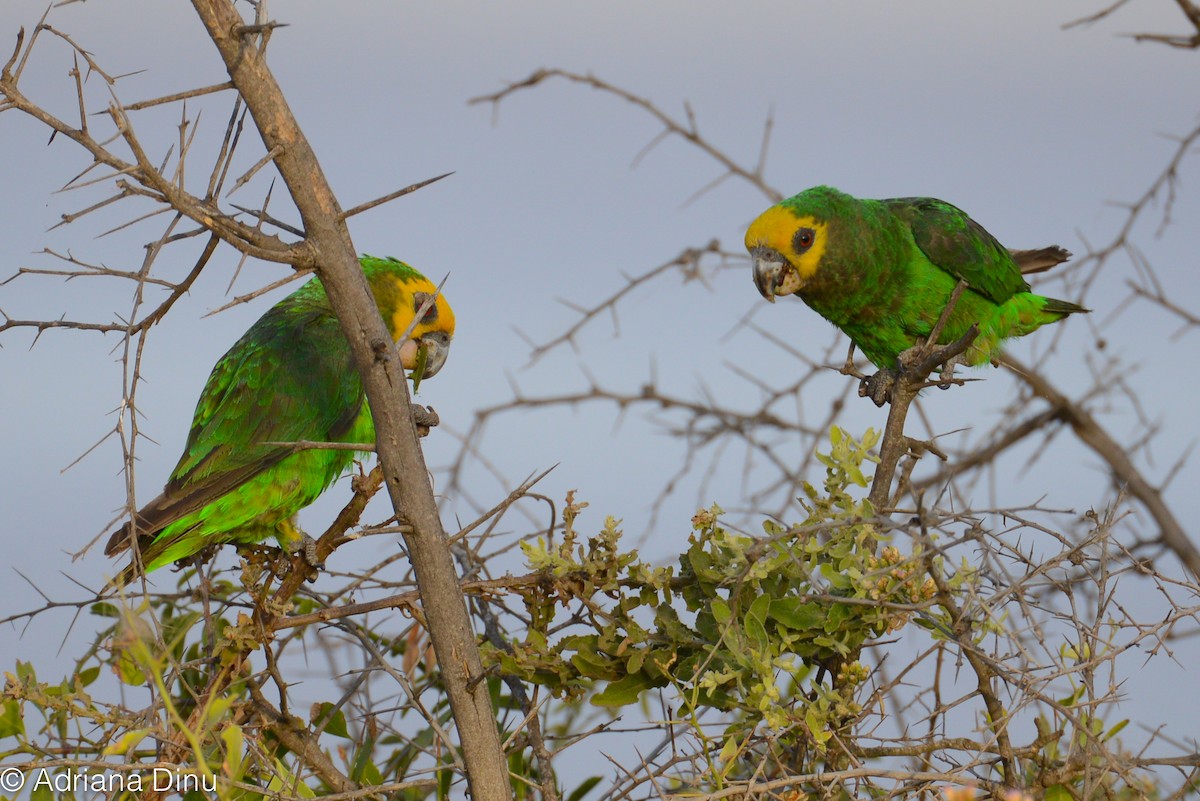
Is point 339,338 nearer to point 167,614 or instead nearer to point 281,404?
point 281,404

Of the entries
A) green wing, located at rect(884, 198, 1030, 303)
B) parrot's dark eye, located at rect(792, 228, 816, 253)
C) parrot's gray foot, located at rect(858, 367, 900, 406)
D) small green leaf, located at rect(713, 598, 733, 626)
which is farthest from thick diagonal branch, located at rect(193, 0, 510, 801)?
green wing, located at rect(884, 198, 1030, 303)

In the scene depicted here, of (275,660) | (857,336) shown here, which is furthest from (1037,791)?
(857,336)

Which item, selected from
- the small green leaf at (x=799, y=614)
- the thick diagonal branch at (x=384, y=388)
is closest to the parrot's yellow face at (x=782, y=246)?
the small green leaf at (x=799, y=614)

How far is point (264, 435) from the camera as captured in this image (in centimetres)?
381

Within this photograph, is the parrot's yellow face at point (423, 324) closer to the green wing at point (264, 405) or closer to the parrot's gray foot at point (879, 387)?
the green wing at point (264, 405)

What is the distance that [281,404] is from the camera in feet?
12.8

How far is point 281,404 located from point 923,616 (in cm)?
264

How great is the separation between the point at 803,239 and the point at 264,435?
2190 millimetres

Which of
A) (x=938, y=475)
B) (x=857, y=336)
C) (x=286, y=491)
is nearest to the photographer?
(x=286, y=491)

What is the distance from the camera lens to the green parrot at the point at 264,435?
3637 mm

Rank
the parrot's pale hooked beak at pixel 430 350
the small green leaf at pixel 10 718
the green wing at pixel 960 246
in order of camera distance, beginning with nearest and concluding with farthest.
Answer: the small green leaf at pixel 10 718 → the green wing at pixel 960 246 → the parrot's pale hooked beak at pixel 430 350

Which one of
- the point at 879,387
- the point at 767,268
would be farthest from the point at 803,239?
the point at 879,387

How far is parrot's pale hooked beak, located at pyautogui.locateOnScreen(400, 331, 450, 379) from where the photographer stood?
182 inches

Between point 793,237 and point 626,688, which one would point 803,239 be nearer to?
point 793,237
